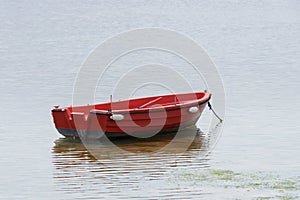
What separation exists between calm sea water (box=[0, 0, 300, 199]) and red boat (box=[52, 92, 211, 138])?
35 centimetres

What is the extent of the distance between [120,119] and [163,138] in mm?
1486

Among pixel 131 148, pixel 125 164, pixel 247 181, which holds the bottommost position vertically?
pixel 247 181

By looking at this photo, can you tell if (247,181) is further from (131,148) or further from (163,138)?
(163,138)

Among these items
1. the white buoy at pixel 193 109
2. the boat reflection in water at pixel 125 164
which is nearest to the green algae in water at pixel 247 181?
the boat reflection in water at pixel 125 164

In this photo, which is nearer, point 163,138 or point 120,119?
point 120,119

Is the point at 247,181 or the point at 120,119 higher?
the point at 120,119

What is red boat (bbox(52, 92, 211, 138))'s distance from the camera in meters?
16.2

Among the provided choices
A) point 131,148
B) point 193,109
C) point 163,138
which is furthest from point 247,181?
point 193,109

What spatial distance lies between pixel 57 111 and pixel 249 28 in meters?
26.2

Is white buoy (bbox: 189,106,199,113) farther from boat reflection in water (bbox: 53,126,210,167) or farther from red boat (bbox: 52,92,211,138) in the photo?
boat reflection in water (bbox: 53,126,210,167)

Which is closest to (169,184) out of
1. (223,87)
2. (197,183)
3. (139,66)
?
(197,183)

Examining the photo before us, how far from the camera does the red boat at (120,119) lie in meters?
16.2

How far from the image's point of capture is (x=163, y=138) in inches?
679

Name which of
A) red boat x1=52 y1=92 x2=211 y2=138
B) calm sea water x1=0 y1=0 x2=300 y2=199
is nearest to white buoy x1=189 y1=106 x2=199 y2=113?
red boat x1=52 y1=92 x2=211 y2=138
